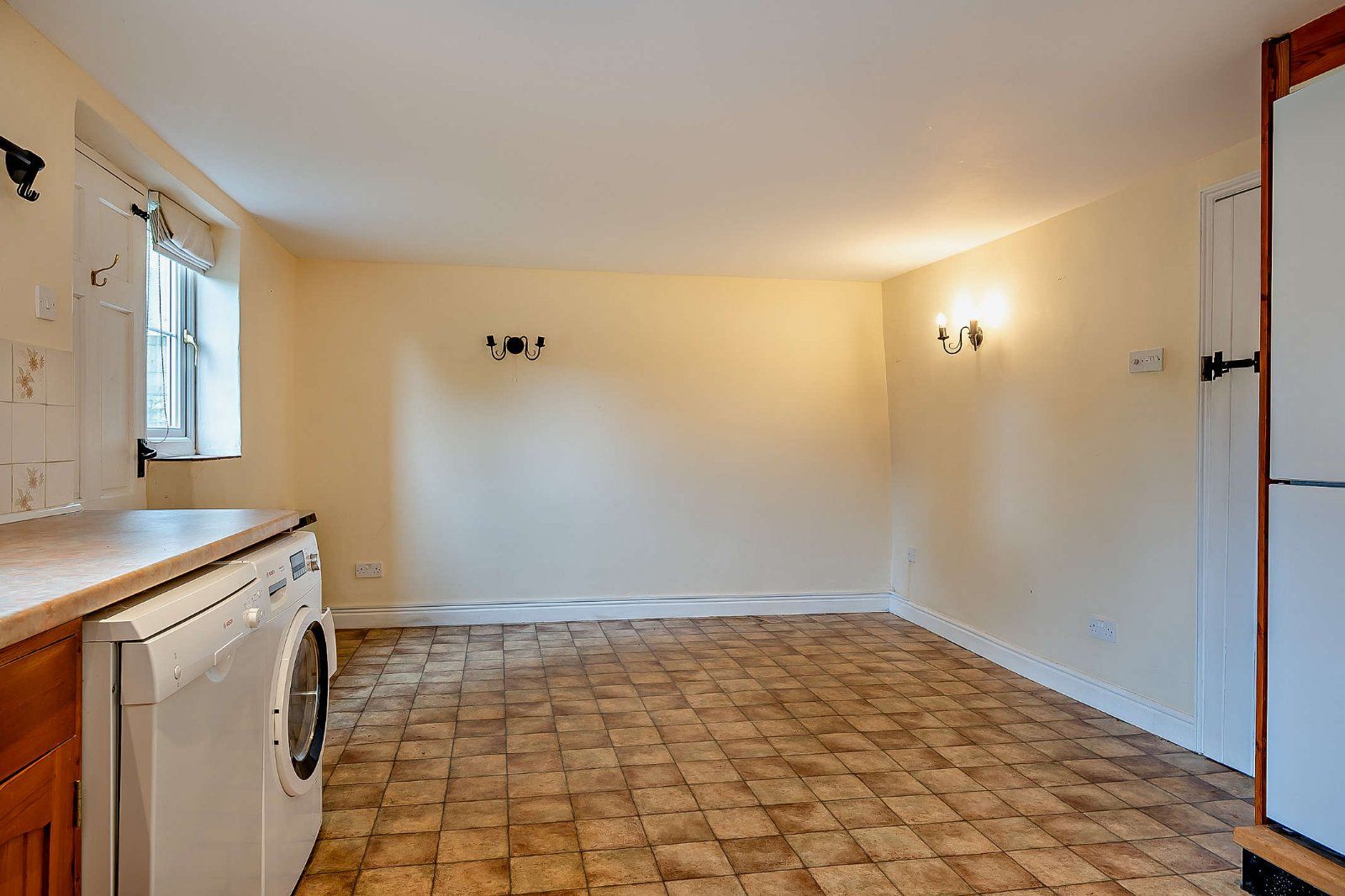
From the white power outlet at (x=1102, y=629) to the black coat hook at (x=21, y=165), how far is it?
4.18m

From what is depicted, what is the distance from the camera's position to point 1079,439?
12.6 ft

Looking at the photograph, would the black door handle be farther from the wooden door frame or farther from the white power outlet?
the white power outlet

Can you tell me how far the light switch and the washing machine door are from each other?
1164 millimetres

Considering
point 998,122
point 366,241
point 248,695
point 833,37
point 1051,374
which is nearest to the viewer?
point 248,695

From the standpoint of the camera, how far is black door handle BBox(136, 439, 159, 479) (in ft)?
10.4

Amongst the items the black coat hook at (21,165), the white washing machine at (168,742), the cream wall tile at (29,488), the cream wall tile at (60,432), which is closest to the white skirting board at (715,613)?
the cream wall tile at (60,432)

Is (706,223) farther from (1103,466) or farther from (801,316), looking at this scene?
(1103,466)

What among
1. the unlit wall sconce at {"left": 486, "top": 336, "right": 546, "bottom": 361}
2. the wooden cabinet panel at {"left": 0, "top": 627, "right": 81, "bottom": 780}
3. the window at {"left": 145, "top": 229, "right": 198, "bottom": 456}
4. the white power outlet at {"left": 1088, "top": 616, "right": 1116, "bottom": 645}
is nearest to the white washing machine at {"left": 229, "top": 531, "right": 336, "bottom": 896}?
the wooden cabinet panel at {"left": 0, "top": 627, "right": 81, "bottom": 780}

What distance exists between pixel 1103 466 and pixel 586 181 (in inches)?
103

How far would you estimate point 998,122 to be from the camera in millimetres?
2863

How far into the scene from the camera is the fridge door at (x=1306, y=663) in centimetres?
205

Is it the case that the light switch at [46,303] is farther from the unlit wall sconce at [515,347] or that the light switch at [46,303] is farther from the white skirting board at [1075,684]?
the white skirting board at [1075,684]

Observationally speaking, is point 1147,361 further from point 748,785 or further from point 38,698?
point 38,698

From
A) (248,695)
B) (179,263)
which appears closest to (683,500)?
(179,263)
